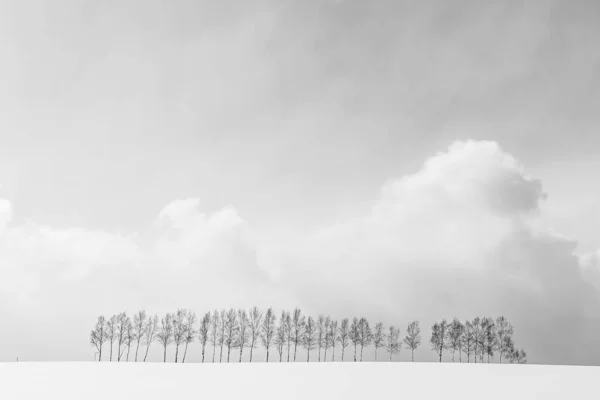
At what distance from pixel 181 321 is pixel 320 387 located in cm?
8833

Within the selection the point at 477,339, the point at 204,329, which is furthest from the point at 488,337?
the point at 204,329

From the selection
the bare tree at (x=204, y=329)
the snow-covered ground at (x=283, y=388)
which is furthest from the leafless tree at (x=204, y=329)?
the snow-covered ground at (x=283, y=388)

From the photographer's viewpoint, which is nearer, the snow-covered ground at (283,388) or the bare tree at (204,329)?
the snow-covered ground at (283,388)

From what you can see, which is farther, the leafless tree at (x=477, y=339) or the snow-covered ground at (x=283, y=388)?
the leafless tree at (x=477, y=339)

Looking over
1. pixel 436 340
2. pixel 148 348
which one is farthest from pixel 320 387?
pixel 436 340

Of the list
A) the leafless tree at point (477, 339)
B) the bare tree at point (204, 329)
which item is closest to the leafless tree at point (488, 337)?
the leafless tree at point (477, 339)

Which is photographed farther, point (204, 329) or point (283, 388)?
point (204, 329)

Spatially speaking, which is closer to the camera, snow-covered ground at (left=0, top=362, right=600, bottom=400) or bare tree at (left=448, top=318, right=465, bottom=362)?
snow-covered ground at (left=0, top=362, right=600, bottom=400)

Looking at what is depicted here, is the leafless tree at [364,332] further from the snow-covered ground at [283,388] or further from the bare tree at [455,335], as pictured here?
the snow-covered ground at [283,388]

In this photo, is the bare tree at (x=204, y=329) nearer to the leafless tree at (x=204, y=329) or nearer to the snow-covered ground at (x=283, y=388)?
the leafless tree at (x=204, y=329)

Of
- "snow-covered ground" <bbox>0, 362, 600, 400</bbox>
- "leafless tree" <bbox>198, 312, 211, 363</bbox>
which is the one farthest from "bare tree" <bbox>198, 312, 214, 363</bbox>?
"snow-covered ground" <bbox>0, 362, 600, 400</bbox>

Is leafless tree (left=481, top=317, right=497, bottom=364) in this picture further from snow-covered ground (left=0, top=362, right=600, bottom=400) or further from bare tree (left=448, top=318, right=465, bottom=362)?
snow-covered ground (left=0, top=362, right=600, bottom=400)

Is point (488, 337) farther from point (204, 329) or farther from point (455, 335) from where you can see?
point (204, 329)

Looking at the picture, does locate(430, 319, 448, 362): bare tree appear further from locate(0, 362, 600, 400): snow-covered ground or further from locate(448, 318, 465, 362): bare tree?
locate(0, 362, 600, 400): snow-covered ground
